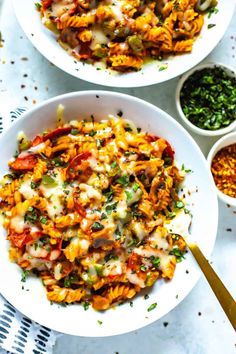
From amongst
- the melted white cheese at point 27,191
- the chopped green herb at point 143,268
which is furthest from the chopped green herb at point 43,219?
the chopped green herb at point 143,268

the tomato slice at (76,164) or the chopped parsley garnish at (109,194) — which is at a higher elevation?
the tomato slice at (76,164)

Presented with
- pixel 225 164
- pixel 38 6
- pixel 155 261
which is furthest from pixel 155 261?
pixel 38 6

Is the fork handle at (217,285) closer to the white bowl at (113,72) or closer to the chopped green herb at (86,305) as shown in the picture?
the chopped green herb at (86,305)

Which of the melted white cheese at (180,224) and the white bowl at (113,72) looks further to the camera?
the white bowl at (113,72)

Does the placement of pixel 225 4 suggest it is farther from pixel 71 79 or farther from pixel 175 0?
pixel 71 79

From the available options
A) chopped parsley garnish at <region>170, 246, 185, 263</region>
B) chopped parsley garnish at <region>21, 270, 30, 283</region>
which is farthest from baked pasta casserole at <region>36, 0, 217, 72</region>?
chopped parsley garnish at <region>21, 270, 30, 283</region>

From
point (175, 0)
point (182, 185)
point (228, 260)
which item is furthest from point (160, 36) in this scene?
point (228, 260)

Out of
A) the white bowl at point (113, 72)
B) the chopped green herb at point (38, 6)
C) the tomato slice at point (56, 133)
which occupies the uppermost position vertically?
the chopped green herb at point (38, 6)

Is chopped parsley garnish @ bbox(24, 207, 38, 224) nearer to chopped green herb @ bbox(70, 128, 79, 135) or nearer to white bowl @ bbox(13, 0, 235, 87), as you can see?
chopped green herb @ bbox(70, 128, 79, 135)
